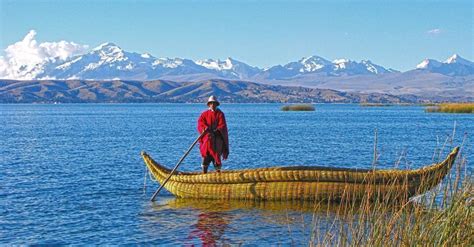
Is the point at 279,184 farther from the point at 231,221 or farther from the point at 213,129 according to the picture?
the point at 231,221

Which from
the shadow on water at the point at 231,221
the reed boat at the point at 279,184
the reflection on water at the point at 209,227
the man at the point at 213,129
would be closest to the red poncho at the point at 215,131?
the man at the point at 213,129

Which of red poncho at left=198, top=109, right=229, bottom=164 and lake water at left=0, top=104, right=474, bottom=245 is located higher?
red poncho at left=198, top=109, right=229, bottom=164

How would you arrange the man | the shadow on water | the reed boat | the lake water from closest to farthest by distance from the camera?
the shadow on water
the lake water
the reed boat
the man

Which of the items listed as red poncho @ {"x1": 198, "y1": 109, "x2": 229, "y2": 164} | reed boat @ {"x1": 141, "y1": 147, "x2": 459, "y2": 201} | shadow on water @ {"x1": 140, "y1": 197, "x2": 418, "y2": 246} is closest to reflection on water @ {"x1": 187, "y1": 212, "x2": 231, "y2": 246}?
shadow on water @ {"x1": 140, "y1": 197, "x2": 418, "y2": 246}

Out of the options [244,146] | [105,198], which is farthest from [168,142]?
[105,198]

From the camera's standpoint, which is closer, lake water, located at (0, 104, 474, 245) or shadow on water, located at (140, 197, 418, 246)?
shadow on water, located at (140, 197, 418, 246)

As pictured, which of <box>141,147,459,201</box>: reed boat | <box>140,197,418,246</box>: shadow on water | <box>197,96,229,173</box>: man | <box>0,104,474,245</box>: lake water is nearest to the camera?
<box>140,197,418,246</box>: shadow on water

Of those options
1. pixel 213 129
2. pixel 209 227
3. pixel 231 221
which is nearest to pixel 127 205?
pixel 213 129

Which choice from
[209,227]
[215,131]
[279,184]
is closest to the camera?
[209,227]

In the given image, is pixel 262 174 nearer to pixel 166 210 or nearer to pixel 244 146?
pixel 166 210

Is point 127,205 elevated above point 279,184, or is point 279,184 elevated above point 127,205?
point 279,184

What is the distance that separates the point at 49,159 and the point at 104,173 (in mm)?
7062

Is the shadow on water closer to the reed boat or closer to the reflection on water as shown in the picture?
the reflection on water

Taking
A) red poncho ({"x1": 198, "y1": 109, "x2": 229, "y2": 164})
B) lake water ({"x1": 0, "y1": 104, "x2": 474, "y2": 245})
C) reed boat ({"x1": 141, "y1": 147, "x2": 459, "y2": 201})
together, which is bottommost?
lake water ({"x1": 0, "y1": 104, "x2": 474, "y2": 245})
